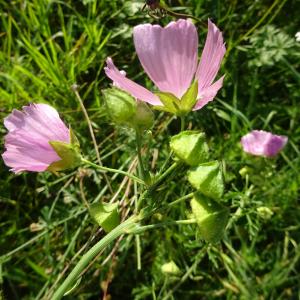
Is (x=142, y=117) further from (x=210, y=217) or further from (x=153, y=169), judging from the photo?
(x=153, y=169)

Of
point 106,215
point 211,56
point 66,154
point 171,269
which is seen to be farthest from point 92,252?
point 171,269

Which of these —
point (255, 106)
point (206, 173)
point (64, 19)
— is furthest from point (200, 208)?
point (64, 19)

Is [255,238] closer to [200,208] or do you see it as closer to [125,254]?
[125,254]

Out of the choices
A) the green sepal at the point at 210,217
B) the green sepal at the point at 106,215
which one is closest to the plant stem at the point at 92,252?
the green sepal at the point at 106,215

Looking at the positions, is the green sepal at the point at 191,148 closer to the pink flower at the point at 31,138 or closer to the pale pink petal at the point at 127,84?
the pale pink petal at the point at 127,84

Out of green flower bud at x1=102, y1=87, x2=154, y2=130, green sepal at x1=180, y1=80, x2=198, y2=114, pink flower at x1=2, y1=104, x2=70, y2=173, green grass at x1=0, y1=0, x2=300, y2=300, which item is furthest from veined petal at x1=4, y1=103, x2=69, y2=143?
green grass at x1=0, y1=0, x2=300, y2=300

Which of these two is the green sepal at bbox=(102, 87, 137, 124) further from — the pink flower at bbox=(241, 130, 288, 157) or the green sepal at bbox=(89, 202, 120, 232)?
the pink flower at bbox=(241, 130, 288, 157)
